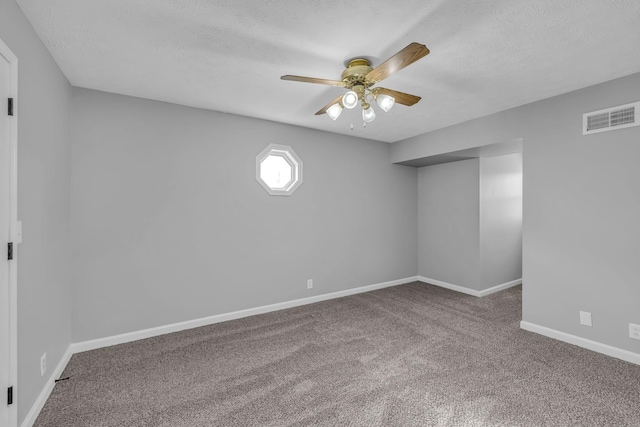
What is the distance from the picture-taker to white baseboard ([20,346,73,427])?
Answer: 1.73 meters

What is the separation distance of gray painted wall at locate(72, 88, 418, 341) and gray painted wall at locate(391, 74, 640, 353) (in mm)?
2163

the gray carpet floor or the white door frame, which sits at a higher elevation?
the white door frame

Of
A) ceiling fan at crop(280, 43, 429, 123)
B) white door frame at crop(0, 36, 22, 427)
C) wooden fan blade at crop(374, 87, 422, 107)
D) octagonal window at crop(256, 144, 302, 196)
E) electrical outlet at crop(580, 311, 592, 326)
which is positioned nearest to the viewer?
white door frame at crop(0, 36, 22, 427)

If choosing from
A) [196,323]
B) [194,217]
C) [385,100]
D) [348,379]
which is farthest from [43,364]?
[385,100]

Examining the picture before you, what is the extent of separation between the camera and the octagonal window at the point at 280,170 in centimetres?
368

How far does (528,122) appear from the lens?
310 centimetres

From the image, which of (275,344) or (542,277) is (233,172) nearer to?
(275,344)

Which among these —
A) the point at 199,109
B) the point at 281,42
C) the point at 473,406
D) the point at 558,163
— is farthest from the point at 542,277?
the point at 199,109

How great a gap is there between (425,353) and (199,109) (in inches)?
133

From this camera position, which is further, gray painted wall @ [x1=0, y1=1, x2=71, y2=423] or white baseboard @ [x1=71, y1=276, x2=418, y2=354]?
white baseboard @ [x1=71, y1=276, x2=418, y2=354]

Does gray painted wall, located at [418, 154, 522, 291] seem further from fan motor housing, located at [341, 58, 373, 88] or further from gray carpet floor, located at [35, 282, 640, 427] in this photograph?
fan motor housing, located at [341, 58, 373, 88]

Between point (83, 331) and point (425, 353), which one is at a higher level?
point (83, 331)

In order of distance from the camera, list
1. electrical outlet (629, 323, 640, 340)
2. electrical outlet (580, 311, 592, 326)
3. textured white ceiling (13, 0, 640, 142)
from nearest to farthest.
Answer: textured white ceiling (13, 0, 640, 142)
electrical outlet (629, 323, 640, 340)
electrical outlet (580, 311, 592, 326)

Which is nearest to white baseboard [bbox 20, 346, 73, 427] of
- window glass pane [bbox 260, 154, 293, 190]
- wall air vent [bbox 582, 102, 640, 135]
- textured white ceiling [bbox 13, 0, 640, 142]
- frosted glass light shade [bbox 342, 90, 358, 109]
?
textured white ceiling [bbox 13, 0, 640, 142]
